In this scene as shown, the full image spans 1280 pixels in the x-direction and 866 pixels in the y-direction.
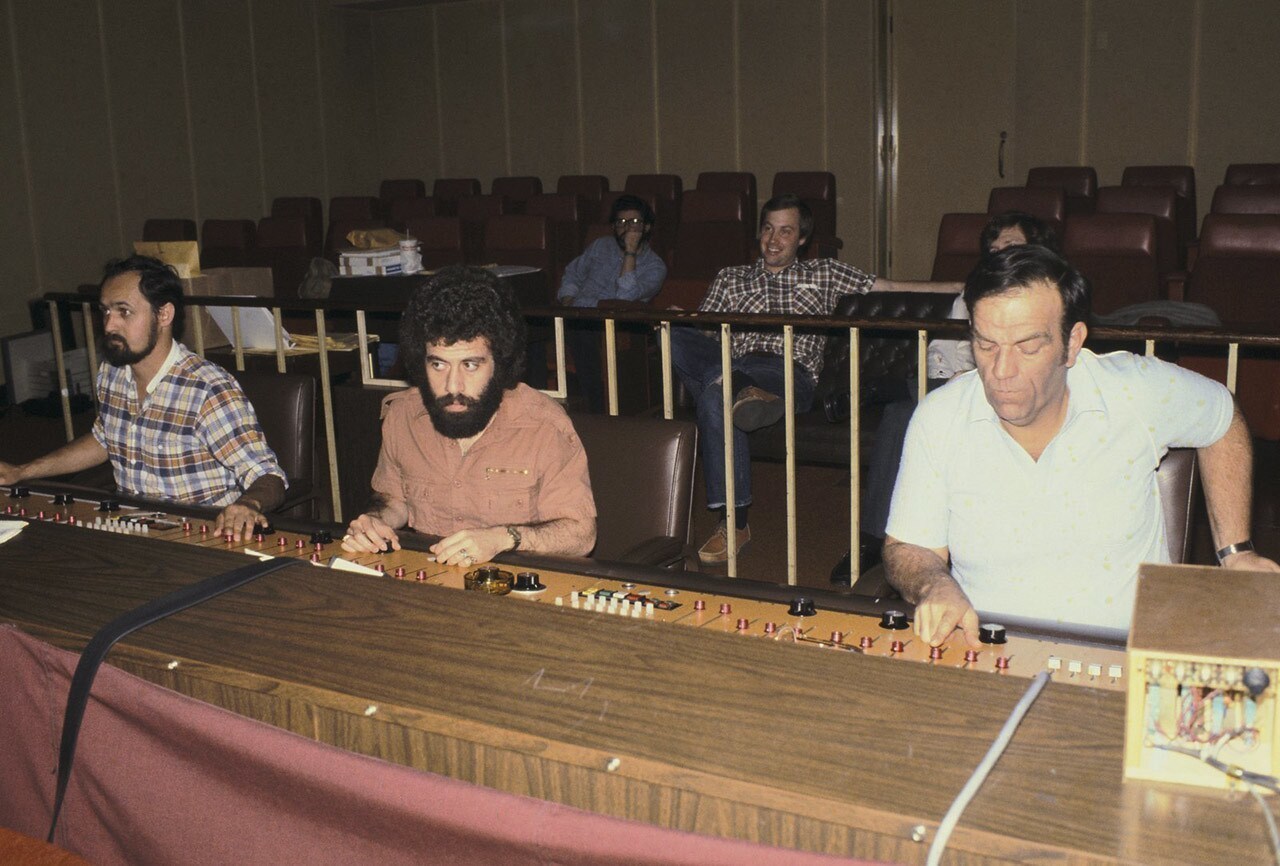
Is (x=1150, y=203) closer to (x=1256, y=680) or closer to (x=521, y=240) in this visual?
(x=521, y=240)

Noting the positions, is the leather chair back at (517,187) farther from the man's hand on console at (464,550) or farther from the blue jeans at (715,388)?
the man's hand on console at (464,550)

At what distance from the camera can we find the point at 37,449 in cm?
646

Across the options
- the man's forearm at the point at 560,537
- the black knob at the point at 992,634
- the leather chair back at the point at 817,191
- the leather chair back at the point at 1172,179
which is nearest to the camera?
the black knob at the point at 992,634

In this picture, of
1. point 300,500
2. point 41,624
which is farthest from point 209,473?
point 41,624

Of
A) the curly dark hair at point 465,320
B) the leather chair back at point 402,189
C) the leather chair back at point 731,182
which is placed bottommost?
the curly dark hair at point 465,320

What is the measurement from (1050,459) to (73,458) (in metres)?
2.50

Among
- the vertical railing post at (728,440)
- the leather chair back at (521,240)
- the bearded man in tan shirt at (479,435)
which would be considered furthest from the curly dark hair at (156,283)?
the leather chair back at (521,240)

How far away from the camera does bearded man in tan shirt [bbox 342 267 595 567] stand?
2414 mm

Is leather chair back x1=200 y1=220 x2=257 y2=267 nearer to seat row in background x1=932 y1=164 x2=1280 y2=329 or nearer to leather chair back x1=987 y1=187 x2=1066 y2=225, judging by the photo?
leather chair back x1=987 y1=187 x2=1066 y2=225

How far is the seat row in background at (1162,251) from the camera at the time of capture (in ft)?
17.7

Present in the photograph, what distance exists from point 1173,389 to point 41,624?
5.72ft

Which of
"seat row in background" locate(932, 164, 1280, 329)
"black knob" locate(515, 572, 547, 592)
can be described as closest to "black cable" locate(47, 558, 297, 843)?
"black knob" locate(515, 572, 547, 592)

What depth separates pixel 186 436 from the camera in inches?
121

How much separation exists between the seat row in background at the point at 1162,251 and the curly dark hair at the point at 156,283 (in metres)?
3.60
